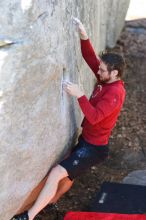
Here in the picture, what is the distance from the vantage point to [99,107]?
3996 millimetres

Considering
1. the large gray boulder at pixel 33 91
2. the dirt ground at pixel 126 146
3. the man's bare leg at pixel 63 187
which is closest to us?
the large gray boulder at pixel 33 91

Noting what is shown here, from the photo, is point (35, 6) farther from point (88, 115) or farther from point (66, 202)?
point (66, 202)

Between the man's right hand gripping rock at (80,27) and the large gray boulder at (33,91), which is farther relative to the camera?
the man's right hand gripping rock at (80,27)

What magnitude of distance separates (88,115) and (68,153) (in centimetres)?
71

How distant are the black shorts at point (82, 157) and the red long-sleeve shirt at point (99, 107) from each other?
53mm

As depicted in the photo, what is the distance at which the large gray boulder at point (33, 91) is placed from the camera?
3.32m

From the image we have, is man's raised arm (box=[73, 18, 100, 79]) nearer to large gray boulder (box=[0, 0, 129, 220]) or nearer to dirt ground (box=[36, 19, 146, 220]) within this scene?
large gray boulder (box=[0, 0, 129, 220])

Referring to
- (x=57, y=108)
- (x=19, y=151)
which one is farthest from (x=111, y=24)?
(x=19, y=151)

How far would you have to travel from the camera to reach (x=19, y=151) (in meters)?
3.70

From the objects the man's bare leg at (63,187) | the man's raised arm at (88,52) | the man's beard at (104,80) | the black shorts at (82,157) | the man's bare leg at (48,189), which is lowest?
the man's bare leg at (63,187)

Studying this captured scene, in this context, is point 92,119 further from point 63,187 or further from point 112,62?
point 63,187

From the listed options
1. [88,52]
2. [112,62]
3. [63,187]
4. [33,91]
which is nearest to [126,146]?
[63,187]

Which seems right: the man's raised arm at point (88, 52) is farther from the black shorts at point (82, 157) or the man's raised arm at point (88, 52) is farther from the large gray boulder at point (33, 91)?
the black shorts at point (82, 157)

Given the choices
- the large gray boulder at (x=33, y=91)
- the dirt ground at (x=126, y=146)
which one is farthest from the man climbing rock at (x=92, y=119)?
the dirt ground at (x=126, y=146)
